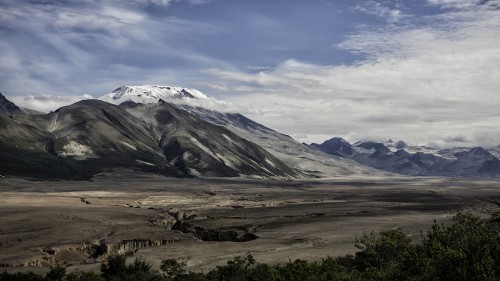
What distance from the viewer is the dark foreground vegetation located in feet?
124

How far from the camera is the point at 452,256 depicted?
1503 inches

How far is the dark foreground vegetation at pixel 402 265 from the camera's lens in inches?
1494

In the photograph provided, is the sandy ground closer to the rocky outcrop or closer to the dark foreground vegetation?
the rocky outcrop

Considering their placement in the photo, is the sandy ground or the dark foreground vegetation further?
the sandy ground

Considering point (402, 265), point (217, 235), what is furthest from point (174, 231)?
point (402, 265)

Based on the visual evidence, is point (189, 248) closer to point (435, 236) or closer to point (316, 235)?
point (316, 235)

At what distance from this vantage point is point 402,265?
49719 millimetres

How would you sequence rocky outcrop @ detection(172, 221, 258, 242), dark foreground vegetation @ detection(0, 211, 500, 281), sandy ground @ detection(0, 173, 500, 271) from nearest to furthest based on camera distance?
dark foreground vegetation @ detection(0, 211, 500, 281), sandy ground @ detection(0, 173, 500, 271), rocky outcrop @ detection(172, 221, 258, 242)

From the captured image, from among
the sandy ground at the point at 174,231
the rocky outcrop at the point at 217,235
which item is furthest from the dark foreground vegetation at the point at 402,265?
the rocky outcrop at the point at 217,235

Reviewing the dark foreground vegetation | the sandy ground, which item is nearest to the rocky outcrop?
the sandy ground

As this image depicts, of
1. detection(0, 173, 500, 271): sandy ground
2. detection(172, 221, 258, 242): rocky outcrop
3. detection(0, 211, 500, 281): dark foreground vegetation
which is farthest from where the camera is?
detection(172, 221, 258, 242): rocky outcrop

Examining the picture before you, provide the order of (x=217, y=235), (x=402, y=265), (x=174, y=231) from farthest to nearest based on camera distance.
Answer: (x=174, y=231) → (x=217, y=235) → (x=402, y=265)

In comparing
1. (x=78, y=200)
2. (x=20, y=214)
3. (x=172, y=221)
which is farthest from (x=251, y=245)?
(x=78, y=200)

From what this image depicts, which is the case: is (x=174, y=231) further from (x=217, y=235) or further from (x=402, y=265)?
(x=402, y=265)
